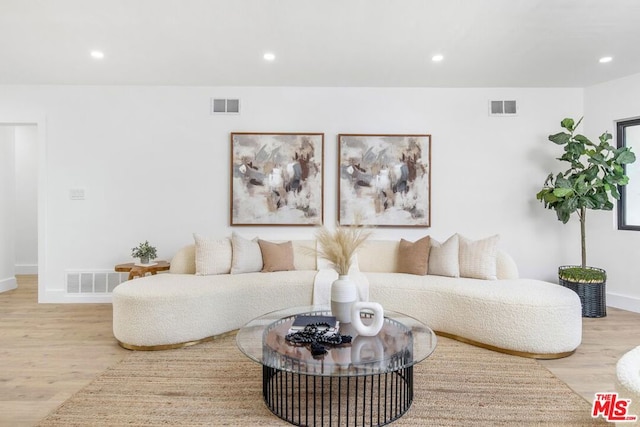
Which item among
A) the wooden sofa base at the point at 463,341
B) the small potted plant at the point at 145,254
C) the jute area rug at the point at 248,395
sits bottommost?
the jute area rug at the point at 248,395

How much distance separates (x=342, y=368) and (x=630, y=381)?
1.26 meters

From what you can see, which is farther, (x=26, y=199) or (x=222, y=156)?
(x=26, y=199)

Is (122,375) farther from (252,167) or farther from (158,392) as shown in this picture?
(252,167)

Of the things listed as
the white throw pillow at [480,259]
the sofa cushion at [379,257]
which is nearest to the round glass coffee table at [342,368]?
the white throw pillow at [480,259]

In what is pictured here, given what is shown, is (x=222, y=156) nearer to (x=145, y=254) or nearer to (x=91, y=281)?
(x=145, y=254)

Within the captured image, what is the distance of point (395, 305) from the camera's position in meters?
3.37

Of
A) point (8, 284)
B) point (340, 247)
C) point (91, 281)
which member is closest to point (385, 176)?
point (340, 247)

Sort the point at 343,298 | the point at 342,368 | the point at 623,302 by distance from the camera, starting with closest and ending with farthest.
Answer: the point at 342,368 → the point at 343,298 → the point at 623,302

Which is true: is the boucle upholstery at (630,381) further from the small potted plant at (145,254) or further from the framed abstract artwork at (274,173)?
the small potted plant at (145,254)

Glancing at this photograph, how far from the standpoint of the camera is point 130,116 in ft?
14.1

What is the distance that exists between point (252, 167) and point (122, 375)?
2543mm

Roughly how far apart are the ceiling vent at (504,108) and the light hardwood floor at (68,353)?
2.48 meters

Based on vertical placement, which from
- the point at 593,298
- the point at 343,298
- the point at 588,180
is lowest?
the point at 593,298

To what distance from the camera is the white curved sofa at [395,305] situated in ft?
9.23
